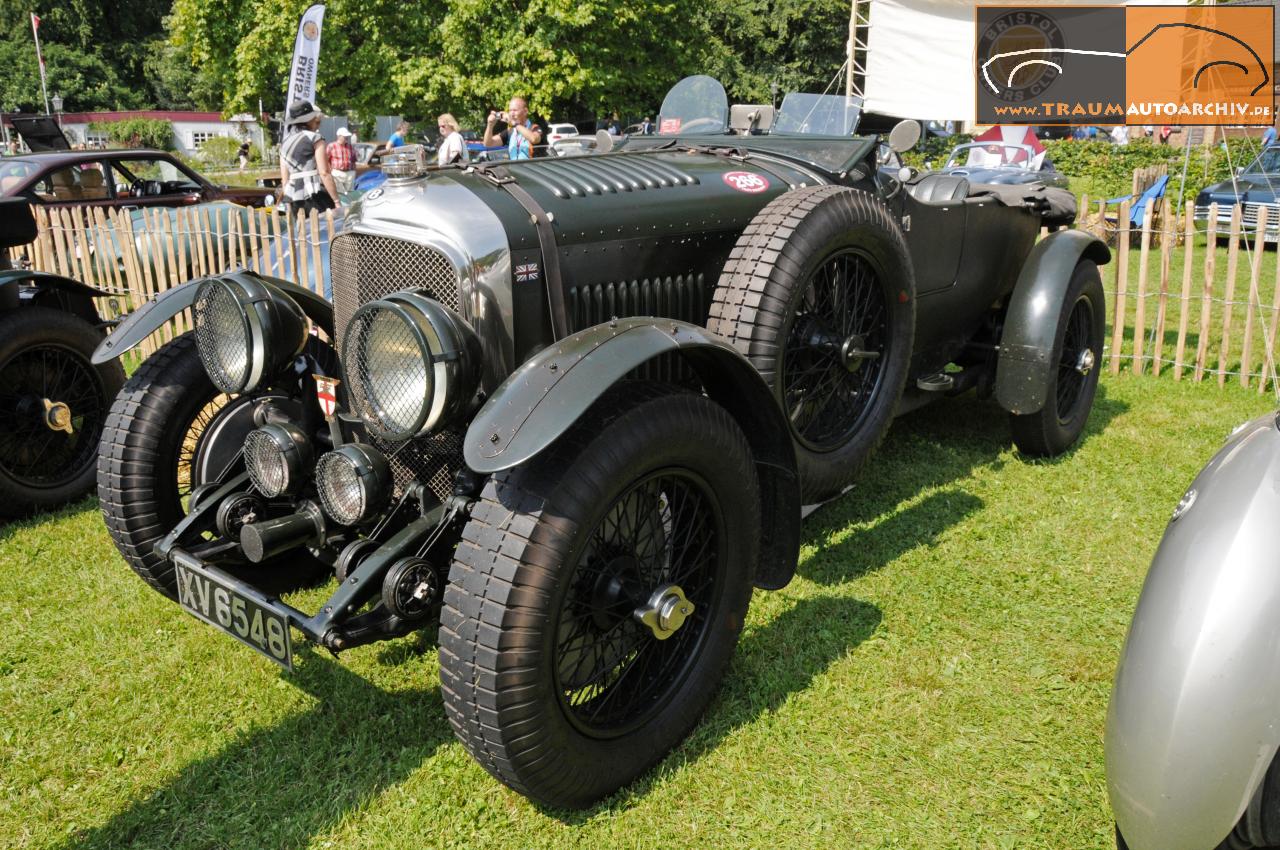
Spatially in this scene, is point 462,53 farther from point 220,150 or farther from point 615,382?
point 220,150

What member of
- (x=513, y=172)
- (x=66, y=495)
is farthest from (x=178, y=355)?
(x=66, y=495)

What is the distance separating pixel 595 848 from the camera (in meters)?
2.50

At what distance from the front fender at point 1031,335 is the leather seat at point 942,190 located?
0.62 metres

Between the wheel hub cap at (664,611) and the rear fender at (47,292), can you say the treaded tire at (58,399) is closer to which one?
the rear fender at (47,292)

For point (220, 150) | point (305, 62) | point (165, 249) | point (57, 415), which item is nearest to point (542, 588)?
point (57, 415)

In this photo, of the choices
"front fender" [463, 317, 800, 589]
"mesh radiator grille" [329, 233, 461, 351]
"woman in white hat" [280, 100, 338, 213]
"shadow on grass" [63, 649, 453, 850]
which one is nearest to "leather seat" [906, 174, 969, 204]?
"front fender" [463, 317, 800, 589]

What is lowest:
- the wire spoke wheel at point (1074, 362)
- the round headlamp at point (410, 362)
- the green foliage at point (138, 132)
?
the wire spoke wheel at point (1074, 362)

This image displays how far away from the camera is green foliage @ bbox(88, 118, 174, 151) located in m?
44.2

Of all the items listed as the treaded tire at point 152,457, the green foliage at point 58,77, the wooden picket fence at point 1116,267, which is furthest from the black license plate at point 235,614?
the green foliage at point 58,77

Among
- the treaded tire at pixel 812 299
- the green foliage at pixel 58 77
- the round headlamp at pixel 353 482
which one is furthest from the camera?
the green foliage at pixel 58 77

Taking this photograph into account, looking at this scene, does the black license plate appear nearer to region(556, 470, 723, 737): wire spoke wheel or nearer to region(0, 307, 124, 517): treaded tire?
region(556, 470, 723, 737): wire spoke wheel

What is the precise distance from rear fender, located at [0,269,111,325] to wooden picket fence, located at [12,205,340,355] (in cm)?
192

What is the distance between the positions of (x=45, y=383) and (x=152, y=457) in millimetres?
1780

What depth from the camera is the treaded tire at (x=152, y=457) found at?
3.27 metres
